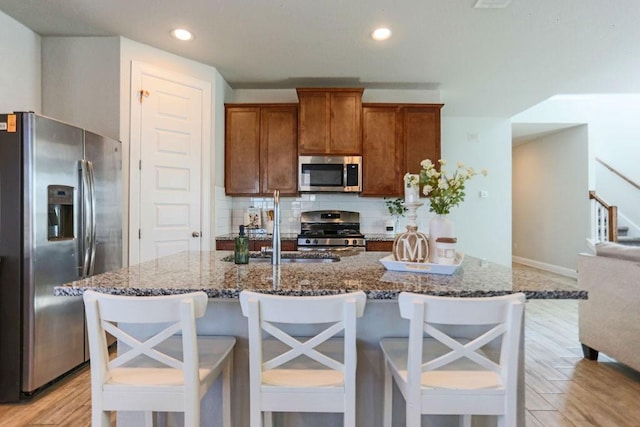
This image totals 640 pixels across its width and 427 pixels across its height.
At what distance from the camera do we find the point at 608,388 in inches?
90.7

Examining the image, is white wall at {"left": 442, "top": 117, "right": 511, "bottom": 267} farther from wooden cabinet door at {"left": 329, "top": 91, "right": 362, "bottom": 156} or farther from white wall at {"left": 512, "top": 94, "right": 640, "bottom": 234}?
wooden cabinet door at {"left": 329, "top": 91, "right": 362, "bottom": 156}

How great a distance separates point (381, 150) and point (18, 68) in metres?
3.40

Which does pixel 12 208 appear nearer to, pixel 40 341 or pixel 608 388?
pixel 40 341

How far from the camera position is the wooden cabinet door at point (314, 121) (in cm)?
383

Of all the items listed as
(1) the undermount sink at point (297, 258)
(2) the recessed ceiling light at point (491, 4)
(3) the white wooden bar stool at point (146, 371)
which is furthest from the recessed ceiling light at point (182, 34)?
(3) the white wooden bar stool at point (146, 371)

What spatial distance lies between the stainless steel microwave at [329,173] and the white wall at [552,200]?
4.25 meters

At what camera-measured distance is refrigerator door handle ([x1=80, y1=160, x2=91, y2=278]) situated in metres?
2.46

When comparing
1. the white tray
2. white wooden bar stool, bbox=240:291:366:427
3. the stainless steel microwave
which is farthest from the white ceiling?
white wooden bar stool, bbox=240:291:366:427

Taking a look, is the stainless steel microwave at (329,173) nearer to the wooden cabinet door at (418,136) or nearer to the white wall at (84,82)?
the wooden cabinet door at (418,136)

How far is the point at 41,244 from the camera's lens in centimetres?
218

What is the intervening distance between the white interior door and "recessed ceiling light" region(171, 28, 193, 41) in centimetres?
43

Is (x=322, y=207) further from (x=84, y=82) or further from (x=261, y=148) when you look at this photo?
(x=84, y=82)

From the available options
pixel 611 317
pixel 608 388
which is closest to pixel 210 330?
pixel 608 388

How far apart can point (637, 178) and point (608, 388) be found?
17.7ft
